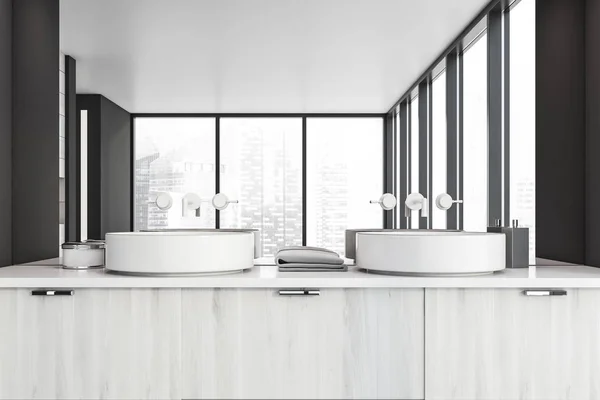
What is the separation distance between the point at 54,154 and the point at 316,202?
3.33 feet

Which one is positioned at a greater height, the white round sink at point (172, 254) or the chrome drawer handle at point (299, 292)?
the white round sink at point (172, 254)

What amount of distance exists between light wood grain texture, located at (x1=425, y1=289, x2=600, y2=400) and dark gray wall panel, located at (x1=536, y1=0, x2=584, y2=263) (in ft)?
1.71

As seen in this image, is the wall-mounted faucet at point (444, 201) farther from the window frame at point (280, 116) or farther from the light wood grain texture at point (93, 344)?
the light wood grain texture at point (93, 344)

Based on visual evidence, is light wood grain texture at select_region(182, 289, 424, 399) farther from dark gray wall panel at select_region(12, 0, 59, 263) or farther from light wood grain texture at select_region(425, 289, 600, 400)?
dark gray wall panel at select_region(12, 0, 59, 263)

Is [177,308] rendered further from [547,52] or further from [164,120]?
[547,52]

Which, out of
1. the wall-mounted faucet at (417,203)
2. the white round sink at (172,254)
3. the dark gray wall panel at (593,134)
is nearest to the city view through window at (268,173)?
the wall-mounted faucet at (417,203)

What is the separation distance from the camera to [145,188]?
79.0 inches

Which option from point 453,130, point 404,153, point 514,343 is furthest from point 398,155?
point 514,343

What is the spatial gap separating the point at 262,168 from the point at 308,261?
0.57 m

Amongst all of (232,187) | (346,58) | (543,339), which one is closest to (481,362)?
(543,339)

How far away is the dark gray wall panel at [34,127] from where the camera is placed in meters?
2.00

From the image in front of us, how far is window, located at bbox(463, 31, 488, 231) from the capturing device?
93.0 inches

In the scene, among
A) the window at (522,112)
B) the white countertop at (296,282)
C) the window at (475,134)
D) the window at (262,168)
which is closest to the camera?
the white countertop at (296,282)

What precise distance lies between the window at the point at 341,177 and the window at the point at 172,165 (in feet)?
1.37
